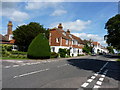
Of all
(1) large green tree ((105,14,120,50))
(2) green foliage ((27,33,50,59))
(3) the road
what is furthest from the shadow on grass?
(1) large green tree ((105,14,120,50))

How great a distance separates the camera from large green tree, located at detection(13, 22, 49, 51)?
40.4 m

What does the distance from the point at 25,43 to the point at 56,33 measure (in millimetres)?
10072

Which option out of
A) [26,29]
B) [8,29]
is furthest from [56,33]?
[8,29]

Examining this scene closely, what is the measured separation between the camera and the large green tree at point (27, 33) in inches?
1590

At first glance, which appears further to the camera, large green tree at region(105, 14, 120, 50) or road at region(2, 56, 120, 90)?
large green tree at region(105, 14, 120, 50)

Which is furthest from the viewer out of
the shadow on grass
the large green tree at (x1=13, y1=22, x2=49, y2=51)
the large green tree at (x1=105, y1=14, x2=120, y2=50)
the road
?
the large green tree at (x1=13, y1=22, x2=49, y2=51)

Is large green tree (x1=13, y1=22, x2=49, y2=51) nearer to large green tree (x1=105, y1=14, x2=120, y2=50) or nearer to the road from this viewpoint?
large green tree (x1=105, y1=14, x2=120, y2=50)

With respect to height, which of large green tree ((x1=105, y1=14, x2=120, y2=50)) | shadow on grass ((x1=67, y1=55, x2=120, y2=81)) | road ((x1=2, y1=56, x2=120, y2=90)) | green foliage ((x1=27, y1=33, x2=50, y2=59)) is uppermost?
large green tree ((x1=105, y1=14, x2=120, y2=50))

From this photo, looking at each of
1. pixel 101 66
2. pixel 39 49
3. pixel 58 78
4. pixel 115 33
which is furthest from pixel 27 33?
pixel 58 78

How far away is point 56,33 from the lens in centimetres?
4272

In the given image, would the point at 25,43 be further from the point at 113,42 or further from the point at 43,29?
the point at 113,42

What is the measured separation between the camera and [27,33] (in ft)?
133

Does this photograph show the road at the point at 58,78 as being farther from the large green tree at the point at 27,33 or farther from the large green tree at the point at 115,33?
the large green tree at the point at 27,33

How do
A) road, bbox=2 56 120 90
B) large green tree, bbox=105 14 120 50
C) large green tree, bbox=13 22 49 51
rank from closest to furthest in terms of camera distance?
1. road, bbox=2 56 120 90
2. large green tree, bbox=105 14 120 50
3. large green tree, bbox=13 22 49 51
